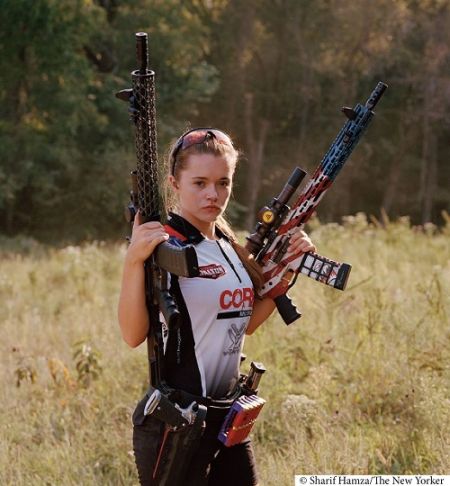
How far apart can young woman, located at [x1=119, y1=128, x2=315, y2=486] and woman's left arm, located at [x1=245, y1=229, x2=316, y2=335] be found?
0.19 m

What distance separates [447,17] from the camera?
977 inches

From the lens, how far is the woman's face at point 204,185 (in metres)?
2.78

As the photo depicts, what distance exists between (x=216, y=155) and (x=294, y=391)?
2.54 metres

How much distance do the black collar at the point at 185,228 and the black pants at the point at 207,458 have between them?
24.1 inches

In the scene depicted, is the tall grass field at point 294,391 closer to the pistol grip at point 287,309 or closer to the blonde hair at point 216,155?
the pistol grip at point 287,309

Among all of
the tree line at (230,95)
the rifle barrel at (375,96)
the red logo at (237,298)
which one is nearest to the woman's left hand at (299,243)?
the red logo at (237,298)

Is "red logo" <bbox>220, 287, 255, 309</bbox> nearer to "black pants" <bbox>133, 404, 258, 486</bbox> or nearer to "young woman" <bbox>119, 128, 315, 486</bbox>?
"young woman" <bbox>119, 128, 315, 486</bbox>

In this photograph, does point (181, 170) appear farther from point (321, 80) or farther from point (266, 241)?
point (321, 80)

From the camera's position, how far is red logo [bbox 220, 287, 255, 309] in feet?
8.95

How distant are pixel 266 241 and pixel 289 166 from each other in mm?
25076

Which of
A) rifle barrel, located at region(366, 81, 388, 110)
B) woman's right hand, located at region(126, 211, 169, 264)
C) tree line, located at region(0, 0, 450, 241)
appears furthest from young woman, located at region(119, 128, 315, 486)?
tree line, located at region(0, 0, 450, 241)

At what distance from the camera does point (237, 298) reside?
278cm

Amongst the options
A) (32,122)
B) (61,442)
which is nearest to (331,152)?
(61,442)

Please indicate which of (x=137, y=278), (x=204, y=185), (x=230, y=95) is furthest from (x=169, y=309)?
(x=230, y=95)
